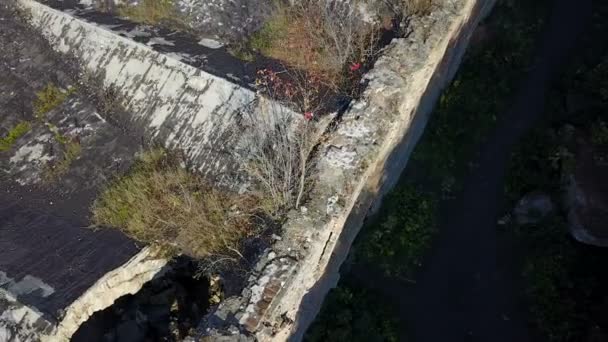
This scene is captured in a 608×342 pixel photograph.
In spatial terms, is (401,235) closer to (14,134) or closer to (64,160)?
(64,160)

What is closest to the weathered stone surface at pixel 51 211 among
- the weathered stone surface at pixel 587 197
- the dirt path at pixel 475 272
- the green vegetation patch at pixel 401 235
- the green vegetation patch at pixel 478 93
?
the green vegetation patch at pixel 401 235

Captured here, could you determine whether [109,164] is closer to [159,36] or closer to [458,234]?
[159,36]

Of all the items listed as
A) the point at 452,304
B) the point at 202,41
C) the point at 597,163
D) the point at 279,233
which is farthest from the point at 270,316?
the point at 597,163

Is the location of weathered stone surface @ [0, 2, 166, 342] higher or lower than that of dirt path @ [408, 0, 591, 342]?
higher

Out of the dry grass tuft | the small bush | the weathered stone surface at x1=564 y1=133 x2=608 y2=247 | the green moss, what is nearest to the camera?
the small bush

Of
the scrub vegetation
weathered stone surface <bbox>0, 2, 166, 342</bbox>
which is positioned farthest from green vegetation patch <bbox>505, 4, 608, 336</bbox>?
weathered stone surface <bbox>0, 2, 166, 342</bbox>

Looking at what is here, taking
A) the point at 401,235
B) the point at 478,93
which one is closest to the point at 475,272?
the point at 401,235

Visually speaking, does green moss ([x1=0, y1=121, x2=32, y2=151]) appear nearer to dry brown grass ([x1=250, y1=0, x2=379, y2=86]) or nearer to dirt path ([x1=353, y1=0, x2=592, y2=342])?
dry brown grass ([x1=250, y1=0, x2=379, y2=86])
